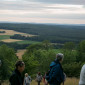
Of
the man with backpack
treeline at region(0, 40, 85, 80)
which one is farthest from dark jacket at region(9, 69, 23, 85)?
treeline at region(0, 40, 85, 80)

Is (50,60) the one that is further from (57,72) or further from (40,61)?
(57,72)

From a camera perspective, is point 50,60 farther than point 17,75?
Yes

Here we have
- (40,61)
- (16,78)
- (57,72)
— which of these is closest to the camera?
(16,78)

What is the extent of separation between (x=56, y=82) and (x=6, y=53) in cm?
5013

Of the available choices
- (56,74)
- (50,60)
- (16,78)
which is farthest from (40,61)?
(16,78)

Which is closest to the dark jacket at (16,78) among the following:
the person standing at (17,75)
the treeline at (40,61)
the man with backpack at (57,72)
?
the person standing at (17,75)

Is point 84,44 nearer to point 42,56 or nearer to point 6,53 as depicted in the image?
point 42,56

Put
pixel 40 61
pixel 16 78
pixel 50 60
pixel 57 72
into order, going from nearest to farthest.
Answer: pixel 16 78, pixel 57 72, pixel 50 60, pixel 40 61

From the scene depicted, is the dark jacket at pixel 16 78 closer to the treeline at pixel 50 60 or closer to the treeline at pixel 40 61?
the treeline at pixel 40 61

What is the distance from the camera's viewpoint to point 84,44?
60.2 metres

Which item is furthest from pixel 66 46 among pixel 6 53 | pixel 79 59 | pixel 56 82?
pixel 56 82

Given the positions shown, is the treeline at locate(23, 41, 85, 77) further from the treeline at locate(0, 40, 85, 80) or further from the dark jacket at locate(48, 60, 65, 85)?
the dark jacket at locate(48, 60, 65, 85)

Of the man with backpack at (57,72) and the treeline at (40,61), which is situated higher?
the man with backpack at (57,72)

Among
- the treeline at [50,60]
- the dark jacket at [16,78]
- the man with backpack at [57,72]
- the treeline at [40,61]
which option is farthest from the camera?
the treeline at [50,60]
